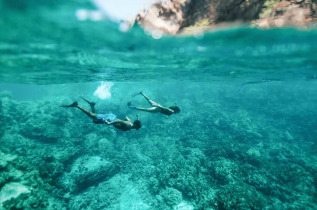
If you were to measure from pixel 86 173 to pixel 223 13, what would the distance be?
1271 centimetres

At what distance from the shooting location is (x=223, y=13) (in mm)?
7172

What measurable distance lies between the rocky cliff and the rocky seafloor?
9.82 metres

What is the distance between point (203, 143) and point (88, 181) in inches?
429

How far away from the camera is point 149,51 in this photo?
1205 cm

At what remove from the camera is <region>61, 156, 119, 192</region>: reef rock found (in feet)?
38.0

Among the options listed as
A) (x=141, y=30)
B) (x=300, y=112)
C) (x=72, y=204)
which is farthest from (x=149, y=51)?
(x=300, y=112)

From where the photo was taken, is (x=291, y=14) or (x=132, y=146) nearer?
(x=291, y=14)

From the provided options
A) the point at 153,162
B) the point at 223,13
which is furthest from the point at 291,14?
the point at 153,162

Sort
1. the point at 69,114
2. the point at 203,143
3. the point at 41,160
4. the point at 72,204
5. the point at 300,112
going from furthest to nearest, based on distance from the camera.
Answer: the point at 300,112, the point at 69,114, the point at 203,143, the point at 41,160, the point at 72,204

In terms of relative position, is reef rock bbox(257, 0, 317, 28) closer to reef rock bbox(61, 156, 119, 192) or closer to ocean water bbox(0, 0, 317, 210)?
ocean water bbox(0, 0, 317, 210)

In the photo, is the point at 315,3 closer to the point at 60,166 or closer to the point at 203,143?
the point at 203,143

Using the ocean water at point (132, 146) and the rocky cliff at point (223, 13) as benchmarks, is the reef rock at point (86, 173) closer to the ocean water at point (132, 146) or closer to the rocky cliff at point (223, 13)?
the ocean water at point (132, 146)

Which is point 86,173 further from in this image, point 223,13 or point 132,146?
point 223,13

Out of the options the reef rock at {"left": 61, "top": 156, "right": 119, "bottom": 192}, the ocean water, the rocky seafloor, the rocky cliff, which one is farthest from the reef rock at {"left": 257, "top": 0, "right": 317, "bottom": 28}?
the reef rock at {"left": 61, "top": 156, "right": 119, "bottom": 192}
